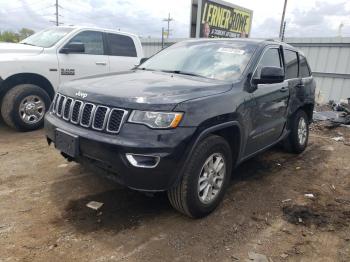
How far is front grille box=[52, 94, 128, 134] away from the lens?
283 cm

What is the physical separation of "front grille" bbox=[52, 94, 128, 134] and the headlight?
100 millimetres

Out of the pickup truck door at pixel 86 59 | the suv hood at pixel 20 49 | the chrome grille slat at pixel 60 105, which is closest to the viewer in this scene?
the chrome grille slat at pixel 60 105

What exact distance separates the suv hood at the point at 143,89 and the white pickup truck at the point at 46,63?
2.62 m

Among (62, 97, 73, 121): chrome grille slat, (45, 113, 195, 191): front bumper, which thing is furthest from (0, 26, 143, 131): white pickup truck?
(45, 113, 195, 191): front bumper

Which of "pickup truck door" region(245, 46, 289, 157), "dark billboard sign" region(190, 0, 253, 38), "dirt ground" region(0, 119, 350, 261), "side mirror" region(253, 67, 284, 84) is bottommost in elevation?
"dirt ground" region(0, 119, 350, 261)

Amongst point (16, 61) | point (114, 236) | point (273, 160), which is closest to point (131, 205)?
point (114, 236)

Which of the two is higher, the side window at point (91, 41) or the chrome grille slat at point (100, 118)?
the side window at point (91, 41)

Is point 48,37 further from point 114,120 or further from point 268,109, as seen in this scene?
point 268,109

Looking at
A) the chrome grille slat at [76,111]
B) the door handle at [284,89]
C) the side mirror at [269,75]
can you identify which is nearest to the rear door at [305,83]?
the door handle at [284,89]

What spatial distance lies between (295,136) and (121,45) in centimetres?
431

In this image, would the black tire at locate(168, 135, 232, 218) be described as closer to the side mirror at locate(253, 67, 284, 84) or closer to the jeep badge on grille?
the side mirror at locate(253, 67, 284, 84)

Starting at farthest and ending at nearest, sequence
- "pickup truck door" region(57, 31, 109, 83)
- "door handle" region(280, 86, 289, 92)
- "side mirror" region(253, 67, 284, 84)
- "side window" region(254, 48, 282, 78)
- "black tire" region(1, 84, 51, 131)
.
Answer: "pickup truck door" region(57, 31, 109, 83) < "black tire" region(1, 84, 51, 131) < "door handle" region(280, 86, 289, 92) < "side window" region(254, 48, 282, 78) < "side mirror" region(253, 67, 284, 84)

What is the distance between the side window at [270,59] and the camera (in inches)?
153

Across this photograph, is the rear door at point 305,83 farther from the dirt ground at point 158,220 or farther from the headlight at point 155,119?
the headlight at point 155,119
